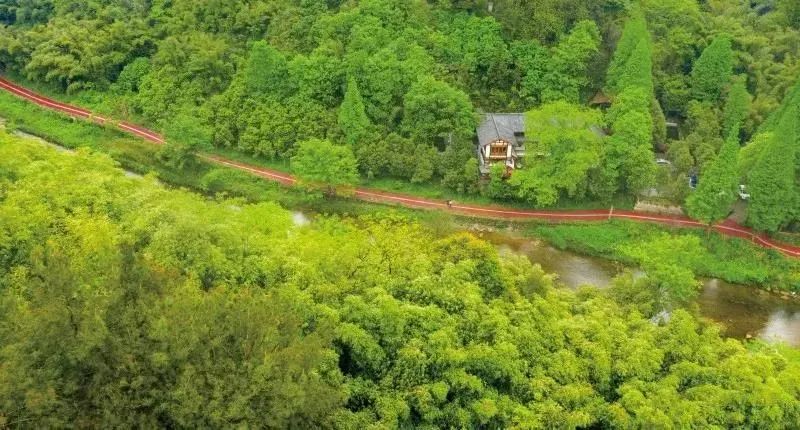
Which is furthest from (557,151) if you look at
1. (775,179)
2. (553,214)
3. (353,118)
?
(353,118)

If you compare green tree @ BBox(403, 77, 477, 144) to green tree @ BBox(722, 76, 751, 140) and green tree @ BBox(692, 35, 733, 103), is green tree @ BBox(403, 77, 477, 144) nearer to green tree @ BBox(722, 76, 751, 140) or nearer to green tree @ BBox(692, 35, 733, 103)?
green tree @ BBox(692, 35, 733, 103)

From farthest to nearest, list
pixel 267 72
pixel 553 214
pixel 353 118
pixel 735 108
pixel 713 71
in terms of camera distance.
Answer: pixel 713 71 < pixel 267 72 < pixel 735 108 < pixel 353 118 < pixel 553 214

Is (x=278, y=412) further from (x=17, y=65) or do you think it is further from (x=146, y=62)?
(x=17, y=65)

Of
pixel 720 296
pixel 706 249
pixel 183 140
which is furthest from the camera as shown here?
pixel 183 140

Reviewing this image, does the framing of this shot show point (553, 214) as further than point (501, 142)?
Yes

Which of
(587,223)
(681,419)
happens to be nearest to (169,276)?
(681,419)

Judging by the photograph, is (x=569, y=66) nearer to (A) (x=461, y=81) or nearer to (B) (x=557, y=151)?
(A) (x=461, y=81)

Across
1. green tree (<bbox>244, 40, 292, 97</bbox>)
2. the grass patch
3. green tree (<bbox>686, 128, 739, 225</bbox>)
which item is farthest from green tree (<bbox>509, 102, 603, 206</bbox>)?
green tree (<bbox>244, 40, 292, 97</bbox>)

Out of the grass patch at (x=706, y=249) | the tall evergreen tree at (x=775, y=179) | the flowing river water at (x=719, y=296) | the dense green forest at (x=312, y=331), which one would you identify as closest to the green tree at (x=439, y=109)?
the flowing river water at (x=719, y=296)

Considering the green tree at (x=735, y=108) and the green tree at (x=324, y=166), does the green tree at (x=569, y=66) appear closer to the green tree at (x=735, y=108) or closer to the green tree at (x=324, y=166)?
the green tree at (x=735, y=108)
